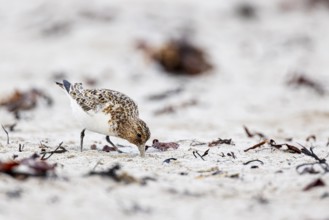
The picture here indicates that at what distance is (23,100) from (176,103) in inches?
83.3

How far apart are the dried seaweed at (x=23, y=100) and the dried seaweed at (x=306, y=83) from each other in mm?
3912

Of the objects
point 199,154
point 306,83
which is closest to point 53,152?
point 199,154

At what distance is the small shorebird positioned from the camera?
20.5 feet

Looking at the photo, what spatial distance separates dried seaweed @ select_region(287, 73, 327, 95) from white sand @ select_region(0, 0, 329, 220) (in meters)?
0.14

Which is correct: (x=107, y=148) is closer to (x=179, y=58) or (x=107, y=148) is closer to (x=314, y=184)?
(x=314, y=184)

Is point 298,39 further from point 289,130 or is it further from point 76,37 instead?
point 289,130

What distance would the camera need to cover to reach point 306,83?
431 inches

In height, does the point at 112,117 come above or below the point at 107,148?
above

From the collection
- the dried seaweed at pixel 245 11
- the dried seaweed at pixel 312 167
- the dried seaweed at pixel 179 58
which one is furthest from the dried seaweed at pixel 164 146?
the dried seaweed at pixel 245 11

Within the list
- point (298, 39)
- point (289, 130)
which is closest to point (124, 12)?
point (298, 39)

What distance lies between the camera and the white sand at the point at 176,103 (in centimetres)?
425

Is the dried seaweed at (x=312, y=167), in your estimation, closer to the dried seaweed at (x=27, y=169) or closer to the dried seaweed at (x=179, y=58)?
the dried seaweed at (x=27, y=169)

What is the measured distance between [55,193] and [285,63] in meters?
9.77

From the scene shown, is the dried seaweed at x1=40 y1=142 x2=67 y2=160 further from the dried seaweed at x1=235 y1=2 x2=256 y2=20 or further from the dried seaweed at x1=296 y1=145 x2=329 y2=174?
the dried seaweed at x1=235 y1=2 x2=256 y2=20
